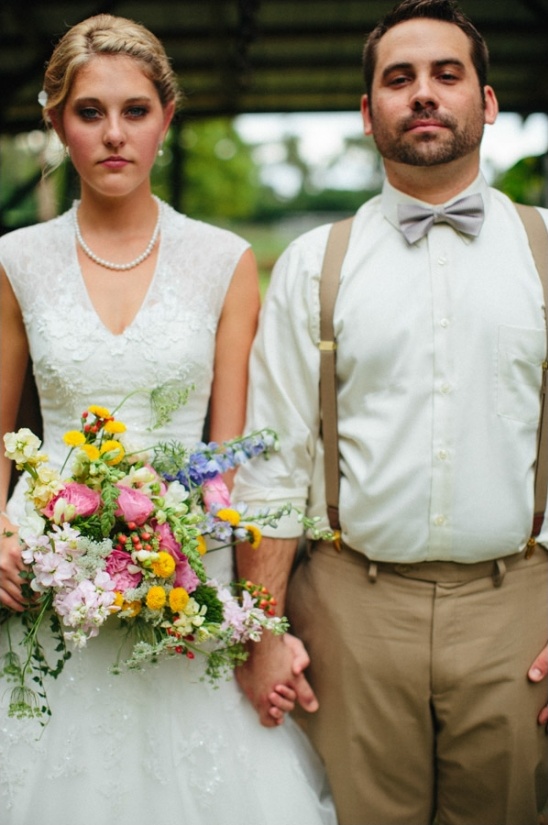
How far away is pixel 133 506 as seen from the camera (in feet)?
6.30

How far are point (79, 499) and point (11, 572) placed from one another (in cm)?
36

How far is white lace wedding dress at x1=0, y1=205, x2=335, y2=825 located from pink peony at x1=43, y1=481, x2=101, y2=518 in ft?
1.36

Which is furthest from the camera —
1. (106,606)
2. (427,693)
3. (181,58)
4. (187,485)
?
(181,58)

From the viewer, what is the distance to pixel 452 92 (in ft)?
7.48

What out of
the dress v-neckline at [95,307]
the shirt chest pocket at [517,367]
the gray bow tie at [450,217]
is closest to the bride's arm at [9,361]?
the dress v-neckline at [95,307]

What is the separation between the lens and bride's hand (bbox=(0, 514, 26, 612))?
6.98 ft

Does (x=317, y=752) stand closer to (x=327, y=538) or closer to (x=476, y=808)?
(x=476, y=808)

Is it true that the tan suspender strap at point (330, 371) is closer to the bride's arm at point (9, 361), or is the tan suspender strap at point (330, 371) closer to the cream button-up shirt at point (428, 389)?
the cream button-up shirt at point (428, 389)

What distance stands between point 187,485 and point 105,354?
0.47 meters

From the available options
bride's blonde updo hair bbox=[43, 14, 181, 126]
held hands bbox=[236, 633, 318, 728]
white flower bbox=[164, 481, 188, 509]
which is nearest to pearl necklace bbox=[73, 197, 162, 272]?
bride's blonde updo hair bbox=[43, 14, 181, 126]

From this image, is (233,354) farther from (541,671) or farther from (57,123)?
(541,671)

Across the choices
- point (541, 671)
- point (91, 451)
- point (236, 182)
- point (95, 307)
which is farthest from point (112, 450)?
point (236, 182)

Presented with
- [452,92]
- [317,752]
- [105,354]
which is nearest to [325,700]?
[317,752]

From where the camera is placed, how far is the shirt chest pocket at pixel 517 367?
2.24m
